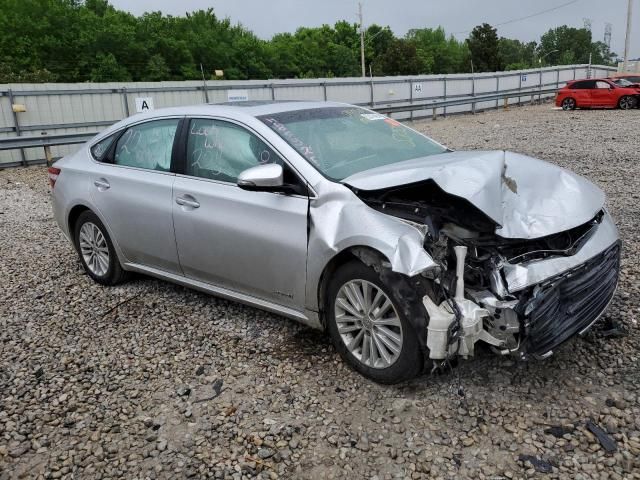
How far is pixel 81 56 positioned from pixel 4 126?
46588 millimetres

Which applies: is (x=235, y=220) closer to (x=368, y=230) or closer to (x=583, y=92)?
(x=368, y=230)

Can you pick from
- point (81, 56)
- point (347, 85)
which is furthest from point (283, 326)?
point (81, 56)

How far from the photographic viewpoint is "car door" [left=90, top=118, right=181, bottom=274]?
439 cm

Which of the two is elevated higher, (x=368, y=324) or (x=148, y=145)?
(x=148, y=145)

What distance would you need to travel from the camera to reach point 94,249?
5227 millimetres

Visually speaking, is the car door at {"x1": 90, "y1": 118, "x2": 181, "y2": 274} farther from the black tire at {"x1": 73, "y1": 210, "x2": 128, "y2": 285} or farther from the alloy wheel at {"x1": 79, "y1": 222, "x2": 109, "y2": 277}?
the alloy wheel at {"x1": 79, "y1": 222, "x2": 109, "y2": 277}

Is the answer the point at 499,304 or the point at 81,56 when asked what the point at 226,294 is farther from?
the point at 81,56

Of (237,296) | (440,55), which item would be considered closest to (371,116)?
(237,296)

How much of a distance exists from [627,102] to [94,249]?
79.1 ft

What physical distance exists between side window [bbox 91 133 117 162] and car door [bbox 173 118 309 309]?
1102 mm

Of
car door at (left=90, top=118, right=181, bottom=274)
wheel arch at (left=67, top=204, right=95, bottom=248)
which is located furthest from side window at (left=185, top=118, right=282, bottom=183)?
wheel arch at (left=67, top=204, right=95, bottom=248)

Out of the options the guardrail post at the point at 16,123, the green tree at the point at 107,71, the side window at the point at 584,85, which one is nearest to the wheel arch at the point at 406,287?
the guardrail post at the point at 16,123

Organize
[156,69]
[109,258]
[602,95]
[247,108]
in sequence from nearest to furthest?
1. [247,108]
2. [109,258]
3. [602,95]
4. [156,69]

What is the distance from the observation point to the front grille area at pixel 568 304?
113 inches
